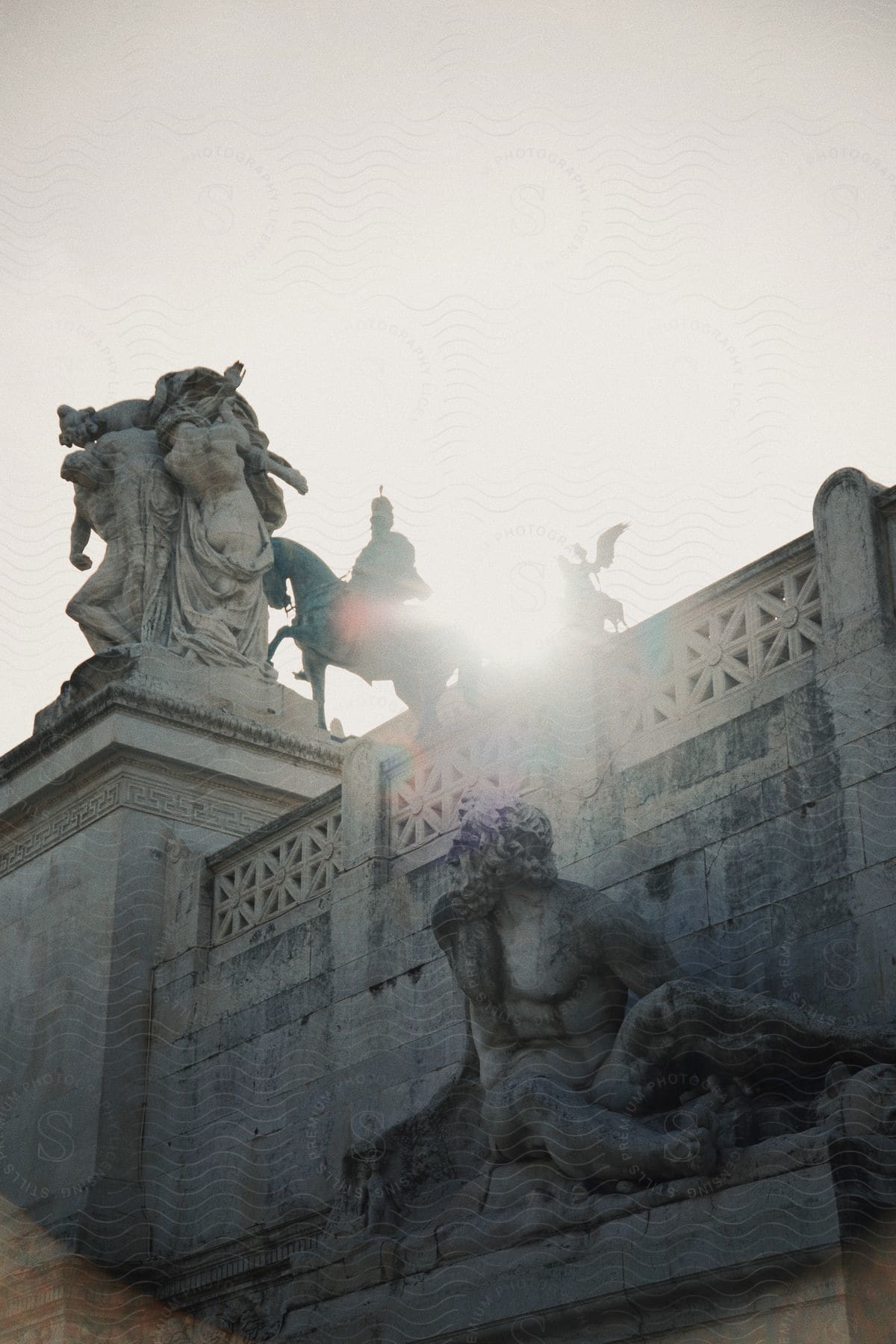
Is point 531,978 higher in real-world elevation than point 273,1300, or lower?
higher

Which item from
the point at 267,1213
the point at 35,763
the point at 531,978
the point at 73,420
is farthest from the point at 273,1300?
the point at 73,420

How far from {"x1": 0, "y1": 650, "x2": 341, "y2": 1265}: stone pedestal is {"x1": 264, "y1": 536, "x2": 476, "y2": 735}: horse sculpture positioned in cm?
147

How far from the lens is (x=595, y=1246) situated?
25.7ft

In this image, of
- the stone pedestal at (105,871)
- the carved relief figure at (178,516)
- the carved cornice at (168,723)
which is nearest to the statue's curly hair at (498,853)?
the stone pedestal at (105,871)

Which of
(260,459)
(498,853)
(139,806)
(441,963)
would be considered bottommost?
(498,853)

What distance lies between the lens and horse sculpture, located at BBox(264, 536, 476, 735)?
49.3ft

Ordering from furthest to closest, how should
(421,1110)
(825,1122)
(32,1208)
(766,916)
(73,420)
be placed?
1. (73,420)
2. (32,1208)
3. (421,1110)
4. (766,916)
5. (825,1122)

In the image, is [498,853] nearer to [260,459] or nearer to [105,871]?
[105,871]

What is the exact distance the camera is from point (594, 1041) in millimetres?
8602

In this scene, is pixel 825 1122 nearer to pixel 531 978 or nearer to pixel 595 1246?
pixel 595 1246

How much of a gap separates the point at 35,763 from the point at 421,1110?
16.1ft

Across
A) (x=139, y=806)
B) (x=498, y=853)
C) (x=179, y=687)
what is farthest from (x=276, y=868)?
(x=498, y=853)

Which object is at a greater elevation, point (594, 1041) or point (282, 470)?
point (282, 470)

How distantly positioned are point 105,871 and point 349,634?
12.4 ft
